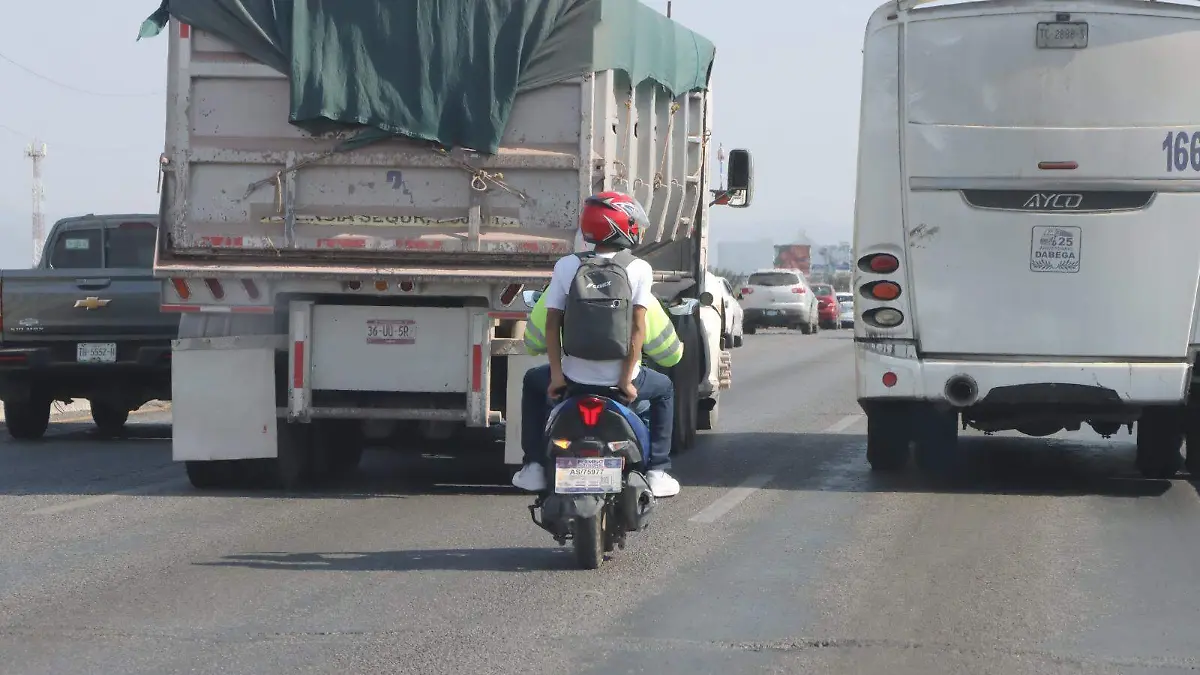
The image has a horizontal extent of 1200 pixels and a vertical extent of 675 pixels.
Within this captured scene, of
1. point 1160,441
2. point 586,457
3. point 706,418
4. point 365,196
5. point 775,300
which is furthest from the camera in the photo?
point 775,300

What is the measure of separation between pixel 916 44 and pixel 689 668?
6213 millimetres

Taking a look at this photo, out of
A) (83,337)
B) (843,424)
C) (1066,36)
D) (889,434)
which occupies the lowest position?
(843,424)

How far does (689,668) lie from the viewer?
6379mm

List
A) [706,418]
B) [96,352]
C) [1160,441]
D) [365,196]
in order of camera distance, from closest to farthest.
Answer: [365,196] < [1160,441] < [96,352] < [706,418]

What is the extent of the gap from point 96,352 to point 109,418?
4.53 feet

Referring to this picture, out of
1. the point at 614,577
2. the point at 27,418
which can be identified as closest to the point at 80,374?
the point at 27,418

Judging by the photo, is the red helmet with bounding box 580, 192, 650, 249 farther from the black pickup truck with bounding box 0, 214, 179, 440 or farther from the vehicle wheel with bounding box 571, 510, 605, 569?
the black pickup truck with bounding box 0, 214, 179, 440

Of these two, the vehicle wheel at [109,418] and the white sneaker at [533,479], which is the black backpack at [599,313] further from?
the vehicle wheel at [109,418]

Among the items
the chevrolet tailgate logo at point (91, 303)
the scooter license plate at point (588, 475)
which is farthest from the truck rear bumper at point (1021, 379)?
the chevrolet tailgate logo at point (91, 303)

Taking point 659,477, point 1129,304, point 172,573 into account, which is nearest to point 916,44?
point 1129,304

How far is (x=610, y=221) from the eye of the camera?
843 cm

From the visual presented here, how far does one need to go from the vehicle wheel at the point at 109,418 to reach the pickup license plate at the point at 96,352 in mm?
1085

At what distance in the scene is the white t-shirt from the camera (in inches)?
329

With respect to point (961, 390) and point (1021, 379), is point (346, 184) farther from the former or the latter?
point (1021, 379)
